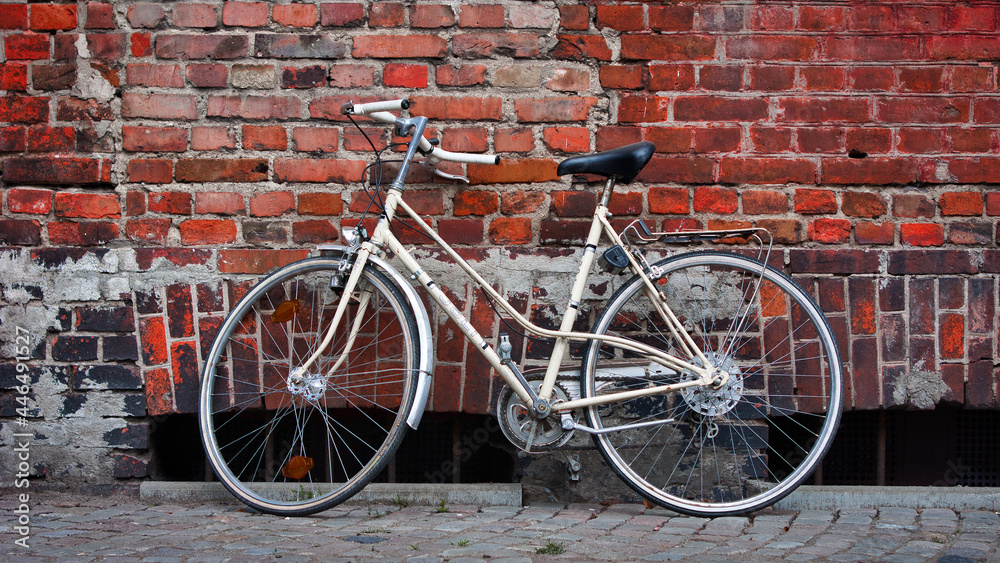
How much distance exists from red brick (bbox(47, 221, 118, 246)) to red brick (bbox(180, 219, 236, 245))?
26 centimetres

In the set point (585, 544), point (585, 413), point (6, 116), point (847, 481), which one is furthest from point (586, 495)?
point (6, 116)

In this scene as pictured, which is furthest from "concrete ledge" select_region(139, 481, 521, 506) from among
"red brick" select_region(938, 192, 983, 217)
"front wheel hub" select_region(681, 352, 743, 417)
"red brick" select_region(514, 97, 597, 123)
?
"red brick" select_region(938, 192, 983, 217)

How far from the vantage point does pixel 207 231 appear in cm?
250

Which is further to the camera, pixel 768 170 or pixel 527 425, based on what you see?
pixel 768 170

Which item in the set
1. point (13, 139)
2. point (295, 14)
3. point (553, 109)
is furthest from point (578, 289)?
point (13, 139)

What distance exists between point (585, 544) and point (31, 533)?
1620 millimetres

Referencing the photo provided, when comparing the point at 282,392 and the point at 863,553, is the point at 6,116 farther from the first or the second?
the point at 863,553

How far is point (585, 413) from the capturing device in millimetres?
2303

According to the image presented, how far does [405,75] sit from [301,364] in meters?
1.10

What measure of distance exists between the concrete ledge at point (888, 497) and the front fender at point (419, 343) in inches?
51.4

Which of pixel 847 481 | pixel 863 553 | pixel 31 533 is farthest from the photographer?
pixel 847 481

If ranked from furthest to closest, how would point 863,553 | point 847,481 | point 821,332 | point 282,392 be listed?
point 847,481 < point 282,392 < point 821,332 < point 863,553

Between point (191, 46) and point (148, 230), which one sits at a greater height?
point (191, 46)

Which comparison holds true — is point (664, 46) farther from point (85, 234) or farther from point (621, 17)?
point (85, 234)
